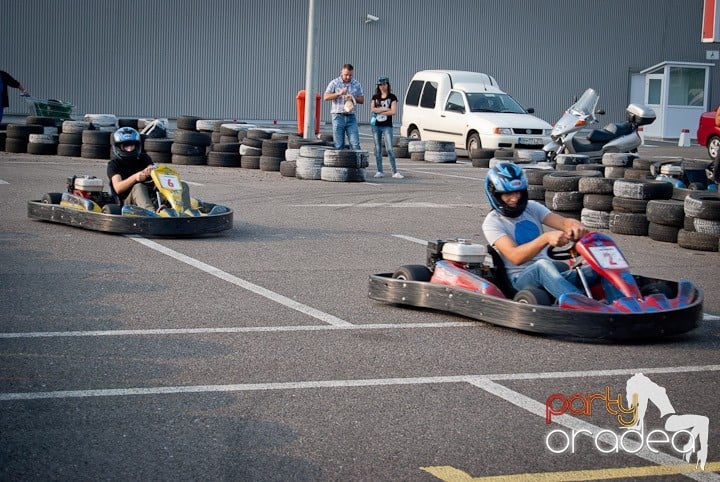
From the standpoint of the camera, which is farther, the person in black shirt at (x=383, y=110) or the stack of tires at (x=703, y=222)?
the person in black shirt at (x=383, y=110)

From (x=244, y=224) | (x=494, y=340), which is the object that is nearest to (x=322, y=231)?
(x=244, y=224)

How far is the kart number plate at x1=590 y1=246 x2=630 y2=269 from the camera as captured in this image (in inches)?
247

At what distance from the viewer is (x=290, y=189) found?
47.8 feet

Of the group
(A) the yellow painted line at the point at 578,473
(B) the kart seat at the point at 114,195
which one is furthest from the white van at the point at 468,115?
(A) the yellow painted line at the point at 578,473

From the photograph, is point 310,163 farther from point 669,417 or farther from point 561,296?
point 669,417

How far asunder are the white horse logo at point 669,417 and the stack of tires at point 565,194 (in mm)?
6723

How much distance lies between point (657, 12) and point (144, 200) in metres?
32.0

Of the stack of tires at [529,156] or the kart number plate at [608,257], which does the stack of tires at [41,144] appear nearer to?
the stack of tires at [529,156]

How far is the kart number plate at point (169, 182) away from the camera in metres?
9.90

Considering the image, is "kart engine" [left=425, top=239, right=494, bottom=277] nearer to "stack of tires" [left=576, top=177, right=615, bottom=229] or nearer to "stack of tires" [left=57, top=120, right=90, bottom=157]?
"stack of tires" [left=576, top=177, right=615, bottom=229]

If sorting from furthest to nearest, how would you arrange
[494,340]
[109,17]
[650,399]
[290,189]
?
1. [109,17]
2. [290,189]
3. [494,340]
4. [650,399]

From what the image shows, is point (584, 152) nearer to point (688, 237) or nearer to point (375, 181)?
point (375, 181)

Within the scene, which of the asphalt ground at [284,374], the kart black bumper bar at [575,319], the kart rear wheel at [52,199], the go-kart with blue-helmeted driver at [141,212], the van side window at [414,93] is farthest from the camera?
the van side window at [414,93]

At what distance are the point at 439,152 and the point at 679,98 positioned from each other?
628 inches
